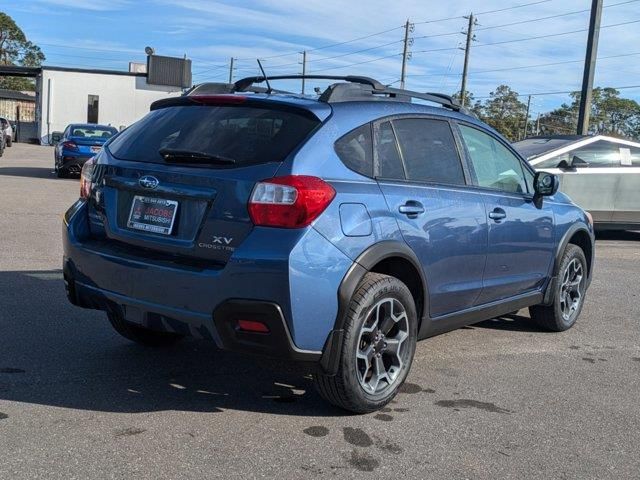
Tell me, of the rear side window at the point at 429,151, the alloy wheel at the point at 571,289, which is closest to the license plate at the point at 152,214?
the rear side window at the point at 429,151

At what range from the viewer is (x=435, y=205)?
431cm

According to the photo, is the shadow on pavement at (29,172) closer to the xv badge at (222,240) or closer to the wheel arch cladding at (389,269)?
the wheel arch cladding at (389,269)

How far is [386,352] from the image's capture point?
13.4 ft

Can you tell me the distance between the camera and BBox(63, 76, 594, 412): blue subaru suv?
3.50m

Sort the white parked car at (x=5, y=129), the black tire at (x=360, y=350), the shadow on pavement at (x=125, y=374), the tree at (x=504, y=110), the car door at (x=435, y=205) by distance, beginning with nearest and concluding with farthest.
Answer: the black tire at (x=360, y=350) < the shadow on pavement at (x=125, y=374) < the car door at (x=435, y=205) < the white parked car at (x=5, y=129) < the tree at (x=504, y=110)

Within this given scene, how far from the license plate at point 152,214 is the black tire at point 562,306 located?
348cm

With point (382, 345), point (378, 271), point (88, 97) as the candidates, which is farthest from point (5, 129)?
point (382, 345)

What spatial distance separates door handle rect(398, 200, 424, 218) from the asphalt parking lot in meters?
1.11

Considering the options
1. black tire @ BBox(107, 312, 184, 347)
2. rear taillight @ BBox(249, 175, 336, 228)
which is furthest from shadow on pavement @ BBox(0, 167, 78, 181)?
rear taillight @ BBox(249, 175, 336, 228)

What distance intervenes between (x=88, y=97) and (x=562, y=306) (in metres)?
47.0

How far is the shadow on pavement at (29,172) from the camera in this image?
1970 cm

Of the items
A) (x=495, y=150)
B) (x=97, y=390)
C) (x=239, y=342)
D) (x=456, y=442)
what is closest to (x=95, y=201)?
(x=97, y=390)

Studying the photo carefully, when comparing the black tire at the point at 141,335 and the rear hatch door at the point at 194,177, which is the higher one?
the rear hatch door at the point at 194,177

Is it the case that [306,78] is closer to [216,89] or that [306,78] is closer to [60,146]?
[216,89]
